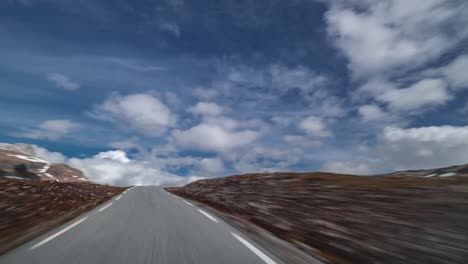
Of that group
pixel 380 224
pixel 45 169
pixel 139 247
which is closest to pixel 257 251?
pixel 139 247

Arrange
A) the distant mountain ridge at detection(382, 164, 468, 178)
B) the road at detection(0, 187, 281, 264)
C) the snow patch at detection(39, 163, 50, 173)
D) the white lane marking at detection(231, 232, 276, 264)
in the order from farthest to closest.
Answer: the snow patch at detection(39, 163, 50, 173)
the distant mountain ridge at detection(382, 164, 468, 178)
the white lane marking at detection(231, 232, 276, 264)
the road at detection(0, 187, 281, 264)

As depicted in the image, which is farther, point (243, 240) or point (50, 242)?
point (243, 240)

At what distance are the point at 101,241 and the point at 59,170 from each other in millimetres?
201241

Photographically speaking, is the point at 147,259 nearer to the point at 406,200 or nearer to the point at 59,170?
the point at 406,200

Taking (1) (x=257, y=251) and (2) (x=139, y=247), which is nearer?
(2) (x=139, y=247)

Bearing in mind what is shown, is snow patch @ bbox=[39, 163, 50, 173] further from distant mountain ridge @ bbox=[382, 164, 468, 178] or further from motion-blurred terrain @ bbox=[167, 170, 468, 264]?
motion-blurred terrain @ bbox=[167, 170, 468, 264]

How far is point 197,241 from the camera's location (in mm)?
6336

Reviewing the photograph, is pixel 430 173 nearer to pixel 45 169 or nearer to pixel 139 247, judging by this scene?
pixel 139 247

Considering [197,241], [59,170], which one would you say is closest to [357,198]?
[197,241]

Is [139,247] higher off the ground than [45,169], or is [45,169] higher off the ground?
[45,169]

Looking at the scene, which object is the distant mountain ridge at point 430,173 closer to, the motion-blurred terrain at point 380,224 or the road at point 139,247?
the motion-blurred terrain at point 380,224

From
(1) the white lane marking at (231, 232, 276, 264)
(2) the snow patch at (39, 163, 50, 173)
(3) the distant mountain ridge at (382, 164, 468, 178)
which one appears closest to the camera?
(1) the white lane marking at (231, 232, 276, 264)

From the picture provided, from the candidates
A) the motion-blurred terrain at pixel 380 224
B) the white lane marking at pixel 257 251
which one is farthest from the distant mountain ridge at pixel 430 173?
the white lane marking at pixel 257 251

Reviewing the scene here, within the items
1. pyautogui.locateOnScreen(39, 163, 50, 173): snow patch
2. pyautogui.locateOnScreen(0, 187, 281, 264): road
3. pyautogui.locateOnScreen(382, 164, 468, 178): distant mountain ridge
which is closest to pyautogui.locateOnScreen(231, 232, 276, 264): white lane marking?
pyautogui.locateOnScreen(0, 187, 281, 264): road
